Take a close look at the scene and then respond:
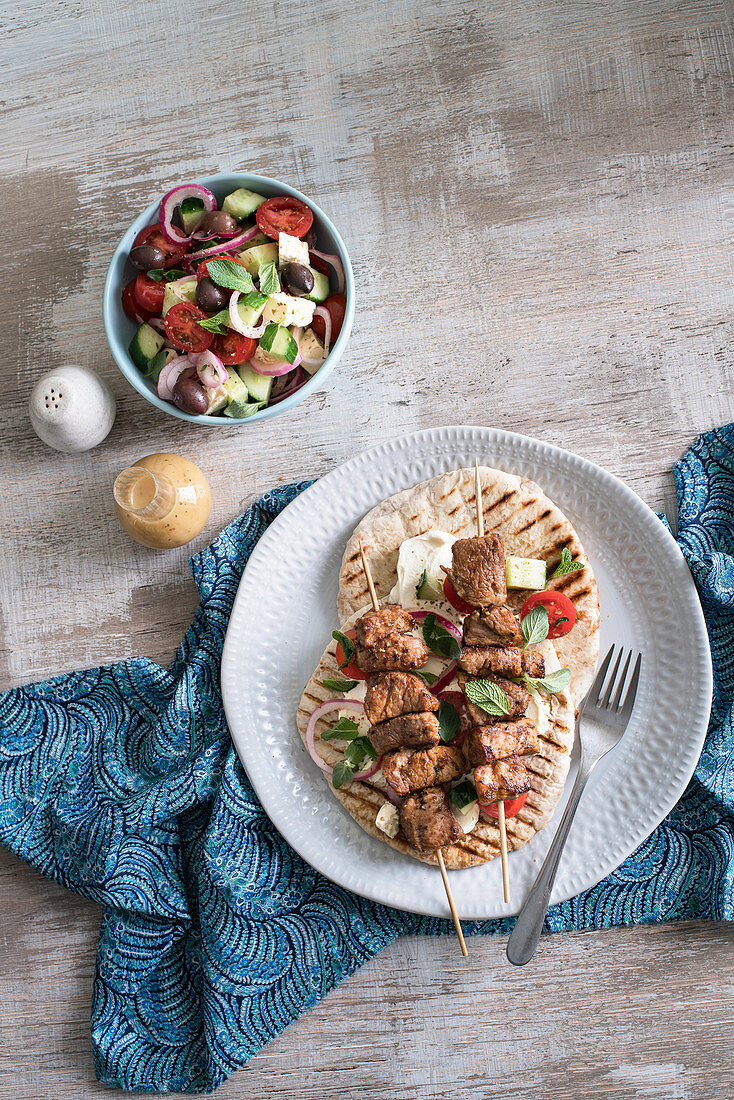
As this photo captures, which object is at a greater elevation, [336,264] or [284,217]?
[284,217]

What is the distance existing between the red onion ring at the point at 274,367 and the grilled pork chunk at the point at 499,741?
160 cm

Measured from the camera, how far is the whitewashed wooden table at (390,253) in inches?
141

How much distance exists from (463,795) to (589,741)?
0.61 meters

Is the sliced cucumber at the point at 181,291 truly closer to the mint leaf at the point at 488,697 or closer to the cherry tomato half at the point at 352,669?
the cherry tomato half at the point at 352,669

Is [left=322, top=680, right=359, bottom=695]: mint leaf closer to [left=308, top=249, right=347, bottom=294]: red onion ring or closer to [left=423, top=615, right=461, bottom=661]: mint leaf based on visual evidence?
[left=423, top=615, right=461, bottom=661]: mint leaf

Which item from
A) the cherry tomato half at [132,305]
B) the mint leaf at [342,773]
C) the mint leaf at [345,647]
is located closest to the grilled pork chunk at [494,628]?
the mint leaf at [345,647]

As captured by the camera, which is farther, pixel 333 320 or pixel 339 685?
pixel 333 320

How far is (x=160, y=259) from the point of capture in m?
3.24

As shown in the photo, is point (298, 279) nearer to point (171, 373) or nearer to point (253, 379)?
point (253, 379)

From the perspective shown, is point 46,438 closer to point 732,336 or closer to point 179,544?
point 179,544

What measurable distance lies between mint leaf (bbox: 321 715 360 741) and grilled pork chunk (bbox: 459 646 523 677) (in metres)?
0.49

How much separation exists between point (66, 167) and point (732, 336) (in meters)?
3.20

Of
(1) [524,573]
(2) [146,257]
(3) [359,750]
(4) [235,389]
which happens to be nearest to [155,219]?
(2) [146,257]

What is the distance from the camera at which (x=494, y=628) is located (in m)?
2.96
